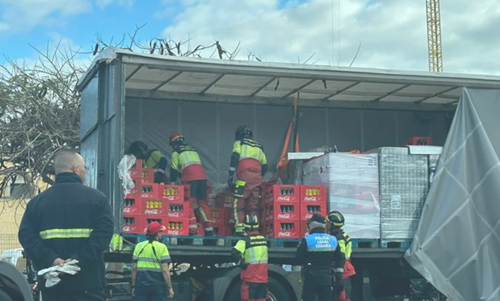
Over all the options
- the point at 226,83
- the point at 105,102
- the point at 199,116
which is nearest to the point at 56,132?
the point at 199,116

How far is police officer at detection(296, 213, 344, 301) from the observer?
10086mm

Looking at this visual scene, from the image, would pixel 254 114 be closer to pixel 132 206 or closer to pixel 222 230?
pixel 222 230

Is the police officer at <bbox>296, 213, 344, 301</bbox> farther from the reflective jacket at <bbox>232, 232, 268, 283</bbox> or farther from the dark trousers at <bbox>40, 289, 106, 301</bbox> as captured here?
the dark trousers at <bbox>40, 289, 106, 301</bbox>

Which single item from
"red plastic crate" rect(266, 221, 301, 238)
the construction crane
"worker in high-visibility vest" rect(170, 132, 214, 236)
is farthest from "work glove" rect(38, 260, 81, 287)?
the construction crane

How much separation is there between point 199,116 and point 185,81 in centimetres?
130

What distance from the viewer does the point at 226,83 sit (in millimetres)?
12312

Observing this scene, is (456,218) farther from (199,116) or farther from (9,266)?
(9,266)

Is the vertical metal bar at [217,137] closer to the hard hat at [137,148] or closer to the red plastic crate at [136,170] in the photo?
the hard hat at [137,148]

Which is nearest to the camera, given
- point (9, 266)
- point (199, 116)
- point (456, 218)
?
point (9, 266)

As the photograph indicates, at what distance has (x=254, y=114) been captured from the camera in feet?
44.9

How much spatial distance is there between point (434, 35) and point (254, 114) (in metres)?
50.8

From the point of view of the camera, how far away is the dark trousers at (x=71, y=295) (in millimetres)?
5129

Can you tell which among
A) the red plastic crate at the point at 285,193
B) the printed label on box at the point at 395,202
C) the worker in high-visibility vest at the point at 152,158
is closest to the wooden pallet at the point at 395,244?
the printed label on box at the point at 395,202

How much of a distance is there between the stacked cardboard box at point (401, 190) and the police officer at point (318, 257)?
4.23 feet
